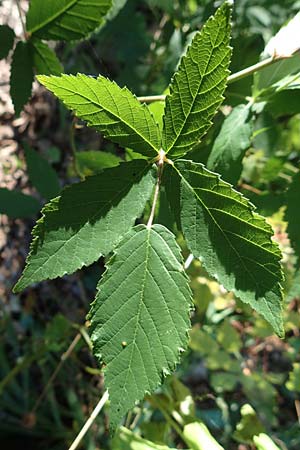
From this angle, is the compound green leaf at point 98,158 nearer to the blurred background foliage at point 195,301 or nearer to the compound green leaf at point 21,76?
the blurred background foliage at point 195,301

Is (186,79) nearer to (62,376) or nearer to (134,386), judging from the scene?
(134,386)

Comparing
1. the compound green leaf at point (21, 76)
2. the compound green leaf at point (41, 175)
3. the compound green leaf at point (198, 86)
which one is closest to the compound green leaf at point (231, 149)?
the compound green leaf at point (198, 86)

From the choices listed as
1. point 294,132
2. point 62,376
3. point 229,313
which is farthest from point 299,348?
point 62,376

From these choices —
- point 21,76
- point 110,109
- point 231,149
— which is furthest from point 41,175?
point 110,109

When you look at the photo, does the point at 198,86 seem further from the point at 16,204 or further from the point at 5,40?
the point at 16,204

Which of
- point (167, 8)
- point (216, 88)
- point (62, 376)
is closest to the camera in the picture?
point (216, 88)

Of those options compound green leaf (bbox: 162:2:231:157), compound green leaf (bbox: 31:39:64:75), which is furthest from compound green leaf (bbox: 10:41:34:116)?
compound green leaf (bbox: 162:2:231:157)
